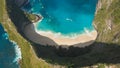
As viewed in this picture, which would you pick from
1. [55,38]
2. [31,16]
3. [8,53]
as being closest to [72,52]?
[55,38]

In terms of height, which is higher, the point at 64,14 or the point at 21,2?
the point at 64,14

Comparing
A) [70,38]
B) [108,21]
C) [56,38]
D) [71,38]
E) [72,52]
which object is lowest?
[56,38]

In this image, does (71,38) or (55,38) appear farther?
(71,38)

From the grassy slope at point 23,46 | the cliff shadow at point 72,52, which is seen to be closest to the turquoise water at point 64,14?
the cliff shadow at point 72,52

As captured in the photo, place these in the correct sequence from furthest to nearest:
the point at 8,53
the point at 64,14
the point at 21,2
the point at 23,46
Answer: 1. the point at 21,2
2. the point at 64,14
3. the point at 8,53
4. the point at 23,46

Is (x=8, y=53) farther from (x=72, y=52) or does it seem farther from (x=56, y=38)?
(x=72, y=52)

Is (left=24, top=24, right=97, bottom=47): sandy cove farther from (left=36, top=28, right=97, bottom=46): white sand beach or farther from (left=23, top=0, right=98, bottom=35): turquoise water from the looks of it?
(left=23, top=0, right=98, bottom=35): turquoise water
